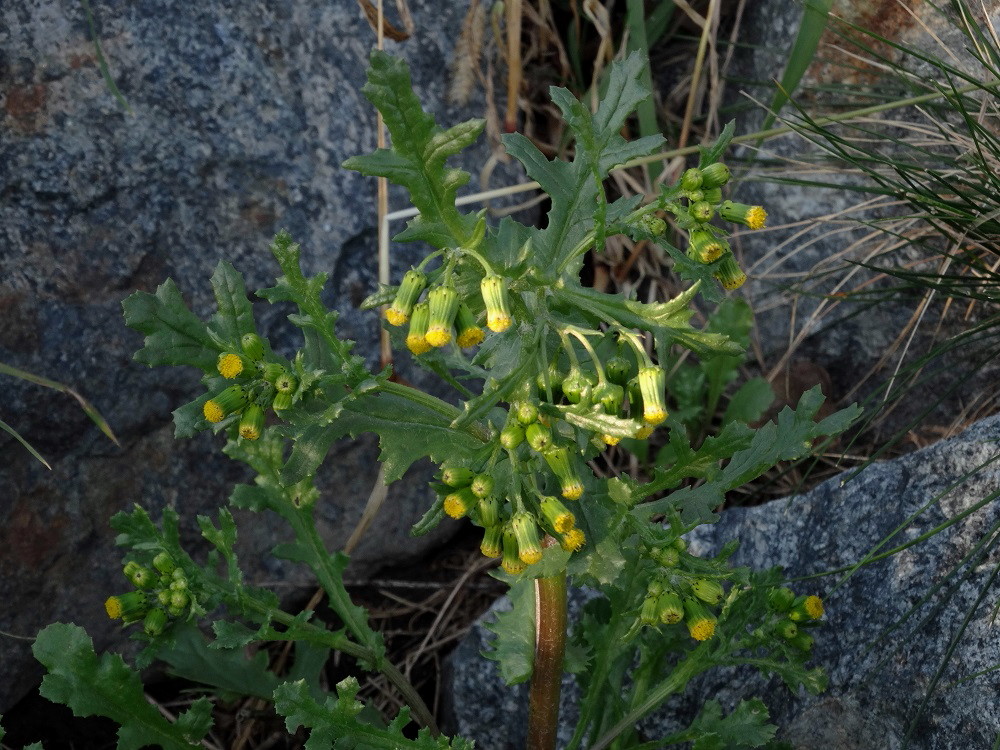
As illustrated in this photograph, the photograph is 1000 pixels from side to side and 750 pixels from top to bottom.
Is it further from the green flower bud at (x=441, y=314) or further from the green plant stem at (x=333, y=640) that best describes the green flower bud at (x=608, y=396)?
the green plant stem at (x=333, y=640)

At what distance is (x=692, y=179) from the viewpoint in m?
2.09

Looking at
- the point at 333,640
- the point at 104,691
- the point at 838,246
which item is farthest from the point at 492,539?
the point at 838,246

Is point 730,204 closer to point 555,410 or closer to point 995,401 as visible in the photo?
point 555,410

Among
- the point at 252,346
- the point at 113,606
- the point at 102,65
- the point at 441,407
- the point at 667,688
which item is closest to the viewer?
the point at 252,346

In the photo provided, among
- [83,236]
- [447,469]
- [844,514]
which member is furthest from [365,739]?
[83,236]

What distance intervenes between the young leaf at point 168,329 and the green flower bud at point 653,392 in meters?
0.84

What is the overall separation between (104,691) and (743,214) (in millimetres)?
1735

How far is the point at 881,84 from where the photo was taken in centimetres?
352

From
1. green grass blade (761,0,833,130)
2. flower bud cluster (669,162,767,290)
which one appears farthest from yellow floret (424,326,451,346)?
green grass blade (761,0,833,130)

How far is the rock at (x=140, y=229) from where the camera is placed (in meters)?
2.90

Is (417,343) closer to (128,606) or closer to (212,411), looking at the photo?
(212,411)

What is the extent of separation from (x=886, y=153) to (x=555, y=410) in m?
1.95

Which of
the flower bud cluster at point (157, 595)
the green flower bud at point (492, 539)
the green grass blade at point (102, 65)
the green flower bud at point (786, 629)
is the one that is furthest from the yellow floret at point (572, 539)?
the green grass blade at point (102, 65)

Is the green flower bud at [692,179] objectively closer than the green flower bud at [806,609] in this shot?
Yes
